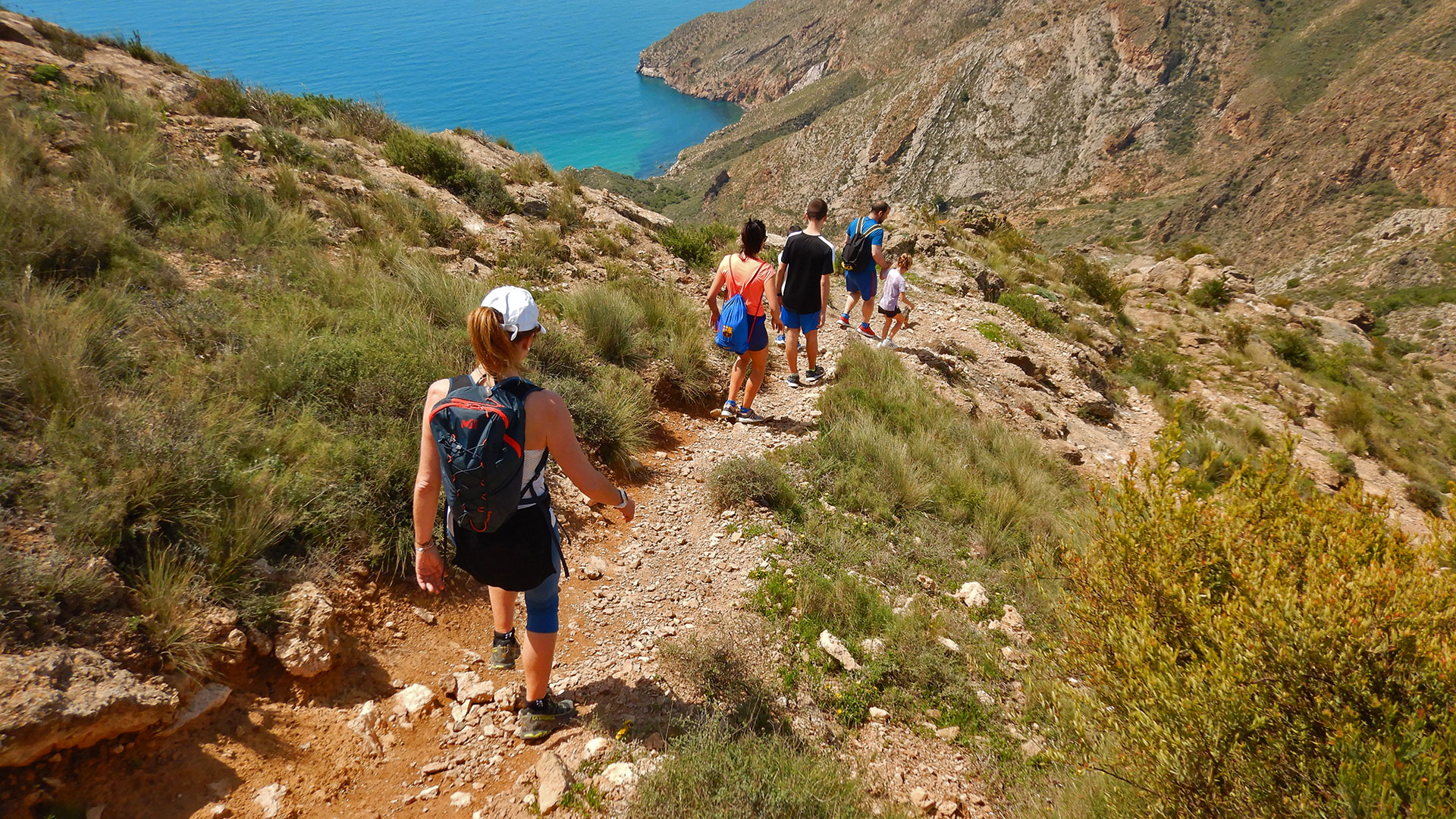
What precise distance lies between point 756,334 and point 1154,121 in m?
85.4

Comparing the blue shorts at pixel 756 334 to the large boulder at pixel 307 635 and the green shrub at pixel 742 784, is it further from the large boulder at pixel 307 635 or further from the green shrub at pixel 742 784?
the large boulder at pixel 307 635

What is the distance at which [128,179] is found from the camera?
18.2 feet

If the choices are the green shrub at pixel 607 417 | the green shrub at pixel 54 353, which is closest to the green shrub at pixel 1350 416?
the green shrub at pixel 607 417

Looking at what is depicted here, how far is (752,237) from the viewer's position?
16.7ft

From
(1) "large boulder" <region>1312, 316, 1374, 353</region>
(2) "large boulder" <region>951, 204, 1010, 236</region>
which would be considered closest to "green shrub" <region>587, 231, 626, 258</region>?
(2) "large boulder" <region>951, 204, 1010, 236</region>

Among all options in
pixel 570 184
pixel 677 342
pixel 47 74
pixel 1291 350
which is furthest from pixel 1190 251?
pixel 47 74

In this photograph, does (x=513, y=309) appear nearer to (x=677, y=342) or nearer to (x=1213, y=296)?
(x=677, y=342)

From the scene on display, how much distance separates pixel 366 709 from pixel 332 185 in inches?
310

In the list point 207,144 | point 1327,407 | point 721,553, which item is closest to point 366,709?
point 721,553

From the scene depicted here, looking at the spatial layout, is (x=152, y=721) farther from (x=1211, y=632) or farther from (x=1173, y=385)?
→ (x=1173, y=385)

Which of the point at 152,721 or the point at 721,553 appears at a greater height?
the point at 152,721

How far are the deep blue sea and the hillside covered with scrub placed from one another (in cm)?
7895

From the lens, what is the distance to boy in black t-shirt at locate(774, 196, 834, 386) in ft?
18.6

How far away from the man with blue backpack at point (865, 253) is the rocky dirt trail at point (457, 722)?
13.9 ft
